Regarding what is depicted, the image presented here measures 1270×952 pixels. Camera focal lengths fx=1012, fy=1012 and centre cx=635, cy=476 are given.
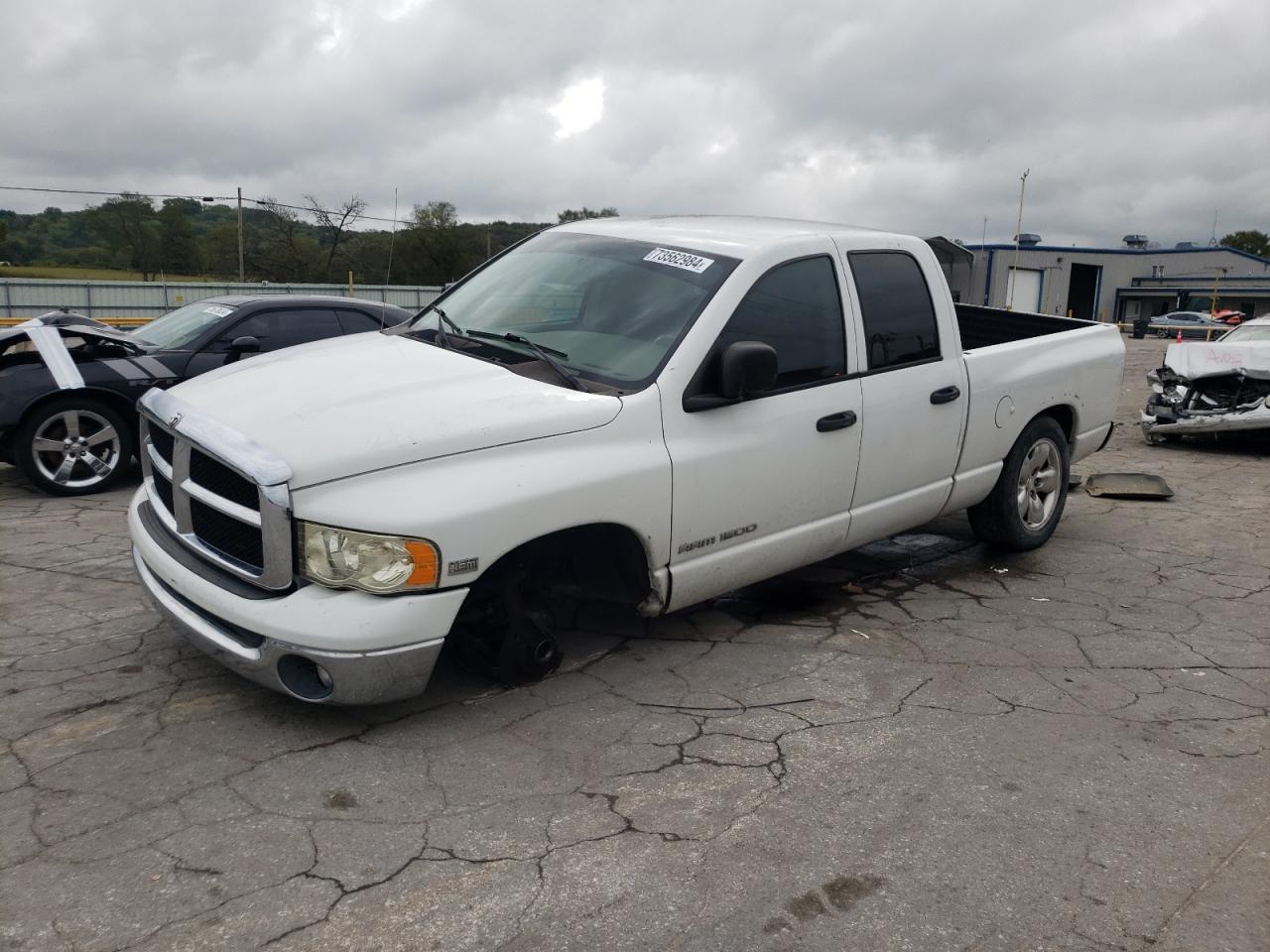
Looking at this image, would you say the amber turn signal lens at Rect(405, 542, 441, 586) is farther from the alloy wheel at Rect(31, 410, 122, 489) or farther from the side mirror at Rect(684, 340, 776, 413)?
the alloy wheel at Rect(31, 410, 122, 489)

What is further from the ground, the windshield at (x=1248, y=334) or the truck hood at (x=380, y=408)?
the windshield at (x=1248, y=334)

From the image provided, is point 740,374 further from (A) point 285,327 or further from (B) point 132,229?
(B) point 132,229

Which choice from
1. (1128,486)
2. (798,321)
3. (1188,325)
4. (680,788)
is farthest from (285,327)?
(1188,325)

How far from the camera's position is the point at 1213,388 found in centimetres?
1030

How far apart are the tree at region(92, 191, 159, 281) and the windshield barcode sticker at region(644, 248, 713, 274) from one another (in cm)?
3566

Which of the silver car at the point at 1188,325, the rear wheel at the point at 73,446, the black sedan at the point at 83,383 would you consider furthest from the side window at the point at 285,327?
the silver car at the point at 1188,325

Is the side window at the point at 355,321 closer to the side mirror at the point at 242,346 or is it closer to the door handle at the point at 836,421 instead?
the side mirror at the point at 242,346

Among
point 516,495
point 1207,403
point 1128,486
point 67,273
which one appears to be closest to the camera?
point 516,495

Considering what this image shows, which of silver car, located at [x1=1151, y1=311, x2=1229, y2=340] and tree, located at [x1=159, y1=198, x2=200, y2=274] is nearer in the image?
tree, located at [x1=159, y1=198, x2=200, y2=274]

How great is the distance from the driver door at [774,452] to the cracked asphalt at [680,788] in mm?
464

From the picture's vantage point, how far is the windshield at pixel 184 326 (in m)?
8.09

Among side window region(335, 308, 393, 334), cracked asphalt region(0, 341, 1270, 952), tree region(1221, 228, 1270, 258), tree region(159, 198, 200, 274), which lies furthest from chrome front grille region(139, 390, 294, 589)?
tree region(1221, 228, 1270, 258)

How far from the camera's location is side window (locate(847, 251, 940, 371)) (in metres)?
4.79

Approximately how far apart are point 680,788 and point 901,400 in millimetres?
2355
